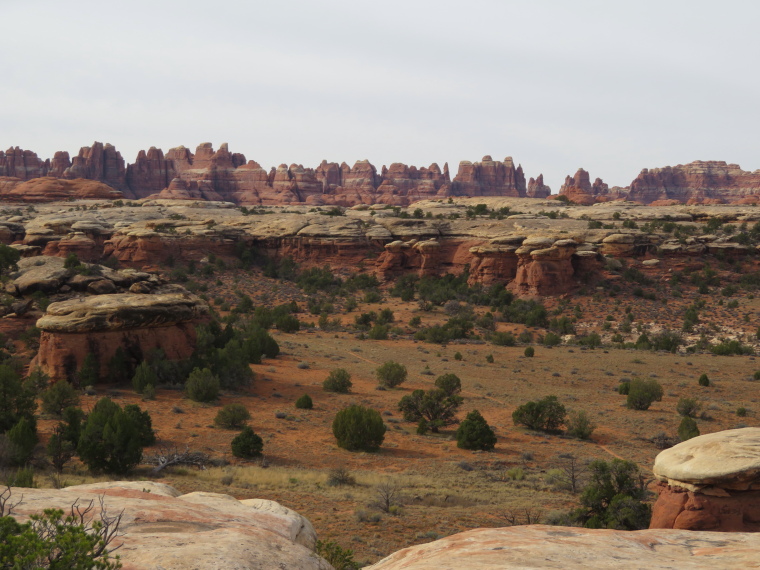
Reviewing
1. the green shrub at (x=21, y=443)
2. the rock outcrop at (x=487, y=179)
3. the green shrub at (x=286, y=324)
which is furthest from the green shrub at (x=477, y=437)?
the rock outcrop at (x=487, y=179)

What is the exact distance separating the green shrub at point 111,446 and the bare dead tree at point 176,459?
0.59 meters

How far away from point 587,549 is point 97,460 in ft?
43.0

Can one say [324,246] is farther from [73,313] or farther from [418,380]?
[73,313]

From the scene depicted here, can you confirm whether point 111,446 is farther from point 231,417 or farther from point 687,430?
point 687,430

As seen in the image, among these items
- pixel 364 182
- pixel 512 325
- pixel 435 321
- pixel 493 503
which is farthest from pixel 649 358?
pixel 364 182

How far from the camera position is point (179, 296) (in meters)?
26.4

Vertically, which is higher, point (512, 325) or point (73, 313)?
point (73, 313)

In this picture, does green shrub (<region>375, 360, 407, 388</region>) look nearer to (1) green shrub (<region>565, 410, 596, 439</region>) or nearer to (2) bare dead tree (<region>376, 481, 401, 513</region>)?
(1) green shrub (<region>565, 410, 596, 439</region>)

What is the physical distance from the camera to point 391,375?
26797 millimetres

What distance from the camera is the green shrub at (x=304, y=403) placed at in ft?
76.3

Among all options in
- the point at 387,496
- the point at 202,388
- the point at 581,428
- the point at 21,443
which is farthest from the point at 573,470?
the point at 21,443

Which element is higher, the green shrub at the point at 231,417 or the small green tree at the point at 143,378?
the small green tree at the point at 143,378

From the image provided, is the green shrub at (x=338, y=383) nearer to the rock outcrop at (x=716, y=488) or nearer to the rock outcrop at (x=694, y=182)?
the rock outcrop at (x=716, y=488)

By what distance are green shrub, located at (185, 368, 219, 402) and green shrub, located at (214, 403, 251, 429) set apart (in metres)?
2.47
